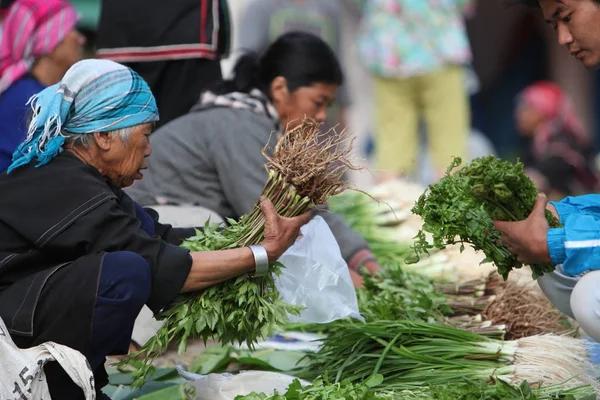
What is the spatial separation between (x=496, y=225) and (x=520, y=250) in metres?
0.11

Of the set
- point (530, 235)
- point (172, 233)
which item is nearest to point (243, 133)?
point (172, 233)

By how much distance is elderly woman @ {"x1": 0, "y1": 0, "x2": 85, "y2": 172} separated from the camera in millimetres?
5738

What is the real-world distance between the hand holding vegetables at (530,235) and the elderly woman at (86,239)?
2.33ft

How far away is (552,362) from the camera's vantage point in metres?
3.66

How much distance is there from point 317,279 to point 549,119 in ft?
22.1

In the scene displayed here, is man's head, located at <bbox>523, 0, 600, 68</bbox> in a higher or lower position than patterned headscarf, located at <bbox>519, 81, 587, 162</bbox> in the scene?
higher

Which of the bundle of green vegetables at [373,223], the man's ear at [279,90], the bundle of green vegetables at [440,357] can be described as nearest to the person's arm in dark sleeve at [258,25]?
the bundle of green vegetables at [373,223]

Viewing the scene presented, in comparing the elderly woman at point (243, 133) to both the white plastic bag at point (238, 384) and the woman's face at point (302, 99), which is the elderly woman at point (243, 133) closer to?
the woman's face at point (302, 99)

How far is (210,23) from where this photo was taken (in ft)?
18.5

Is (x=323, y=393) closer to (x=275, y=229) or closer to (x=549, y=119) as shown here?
(x=275, y=229)

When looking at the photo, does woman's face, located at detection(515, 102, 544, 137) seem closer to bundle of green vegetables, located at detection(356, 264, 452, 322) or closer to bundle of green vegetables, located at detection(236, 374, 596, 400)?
bundle of green vegetables, located at detection(356, 264, 452, 322)

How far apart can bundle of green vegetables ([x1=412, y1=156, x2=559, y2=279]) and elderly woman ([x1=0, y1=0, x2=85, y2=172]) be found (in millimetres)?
3232

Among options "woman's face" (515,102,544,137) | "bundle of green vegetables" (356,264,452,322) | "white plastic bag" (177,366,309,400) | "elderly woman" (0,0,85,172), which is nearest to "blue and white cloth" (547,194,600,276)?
"bundle of green vegetables" (356,264,452,322)

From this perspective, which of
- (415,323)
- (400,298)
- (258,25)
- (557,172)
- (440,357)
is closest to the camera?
(440,357)
